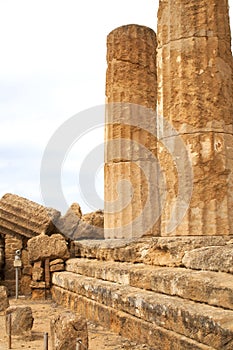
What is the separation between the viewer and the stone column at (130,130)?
9.99 metres

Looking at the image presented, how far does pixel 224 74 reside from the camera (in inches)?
257

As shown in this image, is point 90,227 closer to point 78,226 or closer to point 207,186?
point 78,226

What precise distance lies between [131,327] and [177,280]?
105 cm

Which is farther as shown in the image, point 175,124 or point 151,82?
point 151,82

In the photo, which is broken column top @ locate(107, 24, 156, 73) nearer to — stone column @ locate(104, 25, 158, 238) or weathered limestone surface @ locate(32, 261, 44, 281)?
stone column @ locate(104, 25, 158, 238)

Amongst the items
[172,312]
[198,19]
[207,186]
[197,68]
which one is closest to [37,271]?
[207,186]

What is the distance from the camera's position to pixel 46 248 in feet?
36.1

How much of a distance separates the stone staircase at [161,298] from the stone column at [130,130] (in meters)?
1.77

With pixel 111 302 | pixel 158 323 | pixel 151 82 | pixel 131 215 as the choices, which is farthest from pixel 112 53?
pixel 158 323

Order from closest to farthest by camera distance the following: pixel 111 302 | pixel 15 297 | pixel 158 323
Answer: pixel 158 323
pixel 111 302
pixel 15 297

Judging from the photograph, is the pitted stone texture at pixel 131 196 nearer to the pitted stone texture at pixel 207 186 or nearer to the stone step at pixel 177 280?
the stone step at pixel 177 280

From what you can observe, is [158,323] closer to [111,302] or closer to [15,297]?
[111,302]

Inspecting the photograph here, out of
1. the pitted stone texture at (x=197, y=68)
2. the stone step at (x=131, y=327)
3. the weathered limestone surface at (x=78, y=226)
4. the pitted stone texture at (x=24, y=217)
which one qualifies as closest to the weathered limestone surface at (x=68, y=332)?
the stone step at (x=131, y=327)

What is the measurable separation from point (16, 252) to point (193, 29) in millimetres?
7008
